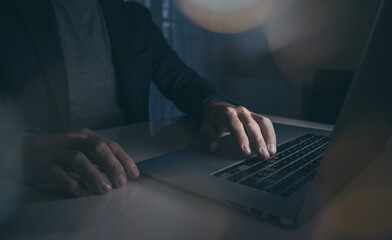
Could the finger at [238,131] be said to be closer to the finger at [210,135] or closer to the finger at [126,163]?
the finger at [210,135]

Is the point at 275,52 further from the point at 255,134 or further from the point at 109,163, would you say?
the point at 109,163

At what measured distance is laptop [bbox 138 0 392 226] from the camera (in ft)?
1.12

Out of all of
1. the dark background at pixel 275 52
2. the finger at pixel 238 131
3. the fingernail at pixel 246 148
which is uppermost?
the finger at pixel 238 131

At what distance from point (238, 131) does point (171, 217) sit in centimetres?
31

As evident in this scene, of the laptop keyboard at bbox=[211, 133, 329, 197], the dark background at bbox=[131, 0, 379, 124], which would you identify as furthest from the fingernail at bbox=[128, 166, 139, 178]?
the dark background at bbox=[131, 0, 379, 124]

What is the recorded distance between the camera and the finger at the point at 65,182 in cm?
46

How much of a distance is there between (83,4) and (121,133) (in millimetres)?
716

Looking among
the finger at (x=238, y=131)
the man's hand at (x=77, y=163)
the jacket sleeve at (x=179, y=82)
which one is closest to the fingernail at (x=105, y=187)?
the man's hand at (x=77, y=163)

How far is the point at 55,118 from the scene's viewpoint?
1.08m

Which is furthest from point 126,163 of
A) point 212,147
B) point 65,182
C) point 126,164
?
point 212,147

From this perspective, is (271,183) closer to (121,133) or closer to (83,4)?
(121,133)

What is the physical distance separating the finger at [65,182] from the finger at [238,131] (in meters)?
0.32

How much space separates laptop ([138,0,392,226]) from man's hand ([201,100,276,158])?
3cm

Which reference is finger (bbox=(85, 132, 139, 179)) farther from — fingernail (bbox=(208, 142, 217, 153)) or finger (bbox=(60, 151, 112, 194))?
fingernail (bbox=(208, 142, 217, 153))
